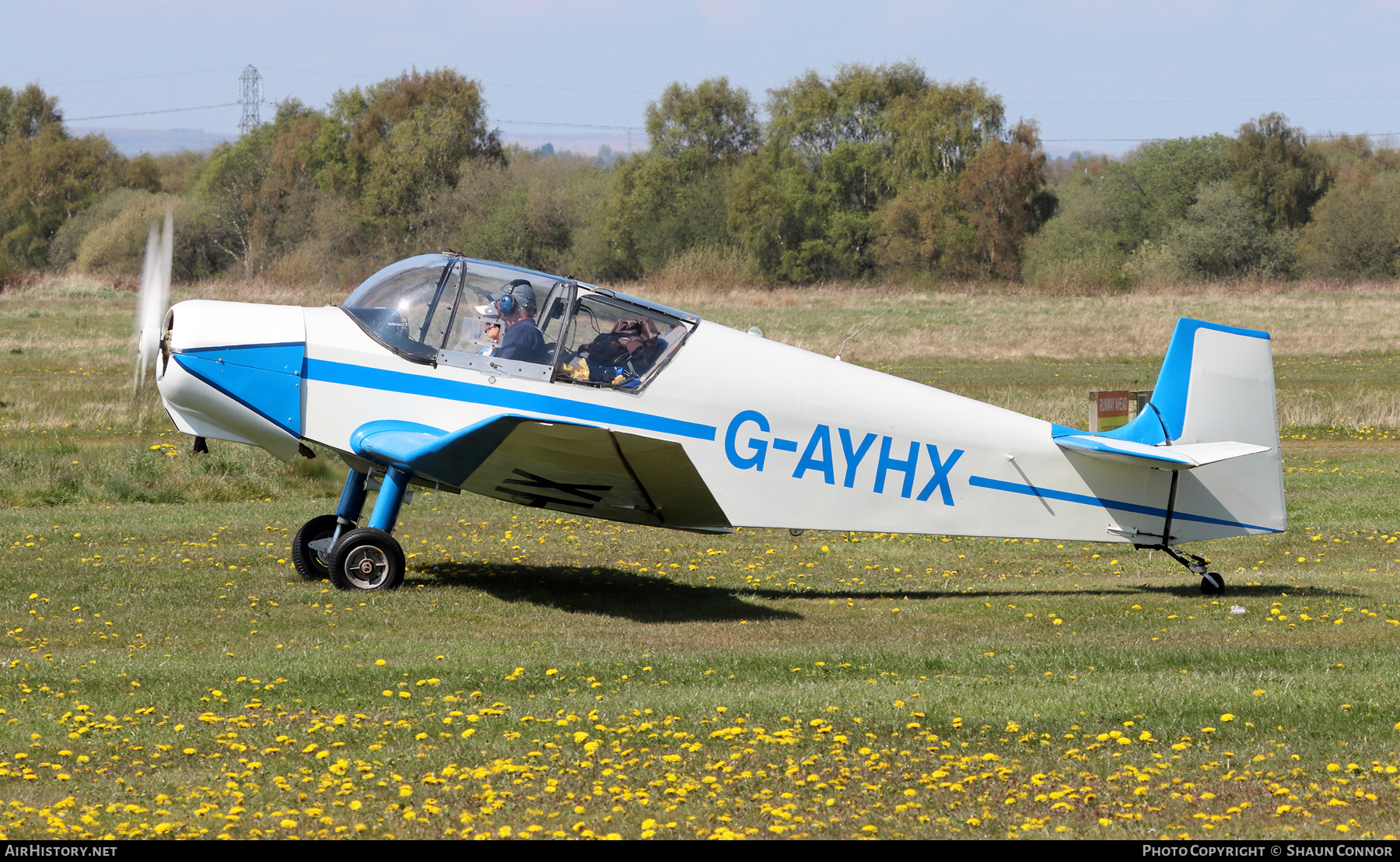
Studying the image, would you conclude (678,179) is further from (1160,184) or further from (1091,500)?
(1091,500)

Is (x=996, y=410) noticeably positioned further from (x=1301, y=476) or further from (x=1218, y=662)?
(x=1301, y=476)

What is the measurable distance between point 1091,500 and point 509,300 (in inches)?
191

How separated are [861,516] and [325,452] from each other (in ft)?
16.4

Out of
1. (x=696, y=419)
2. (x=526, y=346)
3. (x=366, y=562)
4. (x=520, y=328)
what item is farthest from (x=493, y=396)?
(x=366, y=562)

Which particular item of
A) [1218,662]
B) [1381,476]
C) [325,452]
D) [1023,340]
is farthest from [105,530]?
[1023,340]

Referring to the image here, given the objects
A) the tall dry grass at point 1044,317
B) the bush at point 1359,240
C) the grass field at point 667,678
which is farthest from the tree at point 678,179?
the grass field at point 667,678

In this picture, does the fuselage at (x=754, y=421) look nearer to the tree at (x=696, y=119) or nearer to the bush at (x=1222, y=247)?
the bush at (x=1222, y=247)

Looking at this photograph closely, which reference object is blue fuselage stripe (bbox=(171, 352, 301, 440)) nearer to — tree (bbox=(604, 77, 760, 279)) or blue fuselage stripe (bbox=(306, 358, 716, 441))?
blue fuselage stripe (bbox=(306, 358, 716, 441))

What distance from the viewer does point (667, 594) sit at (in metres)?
10.1

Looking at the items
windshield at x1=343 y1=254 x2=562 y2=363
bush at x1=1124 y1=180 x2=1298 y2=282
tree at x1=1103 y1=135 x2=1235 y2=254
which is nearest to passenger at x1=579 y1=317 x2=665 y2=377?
windshield at x1=343 y1=254 x2=562 y2=363

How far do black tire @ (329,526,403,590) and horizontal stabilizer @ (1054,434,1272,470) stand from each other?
5.32 meters

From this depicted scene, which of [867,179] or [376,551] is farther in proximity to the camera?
[867,179]
